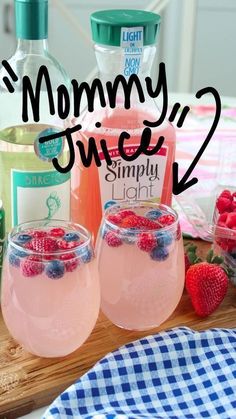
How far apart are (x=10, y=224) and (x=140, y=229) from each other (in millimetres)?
215

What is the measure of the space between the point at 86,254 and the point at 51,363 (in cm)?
13

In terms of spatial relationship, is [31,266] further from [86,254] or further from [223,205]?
[223,205]

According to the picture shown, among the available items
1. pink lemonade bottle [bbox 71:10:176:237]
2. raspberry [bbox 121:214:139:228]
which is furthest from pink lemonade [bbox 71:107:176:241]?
raspberry [bbox 121:214:139:228]

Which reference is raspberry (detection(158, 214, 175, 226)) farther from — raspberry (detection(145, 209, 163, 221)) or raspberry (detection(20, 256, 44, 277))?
raspberry (detection(20, 256, 44, 277))

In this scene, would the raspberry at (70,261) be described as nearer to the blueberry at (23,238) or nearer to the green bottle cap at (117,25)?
the blueberry at (23,238)

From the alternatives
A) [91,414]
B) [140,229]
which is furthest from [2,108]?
[91,414]

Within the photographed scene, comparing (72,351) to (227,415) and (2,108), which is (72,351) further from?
(2,108)

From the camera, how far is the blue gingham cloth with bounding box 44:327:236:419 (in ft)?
2.15

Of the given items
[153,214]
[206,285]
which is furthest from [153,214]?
[206,285]

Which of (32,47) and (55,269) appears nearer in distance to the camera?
(55,269)

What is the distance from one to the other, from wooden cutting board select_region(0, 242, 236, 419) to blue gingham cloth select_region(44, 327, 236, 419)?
57mm

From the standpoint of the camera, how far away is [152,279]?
2.56 feet

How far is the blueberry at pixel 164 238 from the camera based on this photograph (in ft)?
2.53

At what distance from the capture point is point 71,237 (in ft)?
2.48
